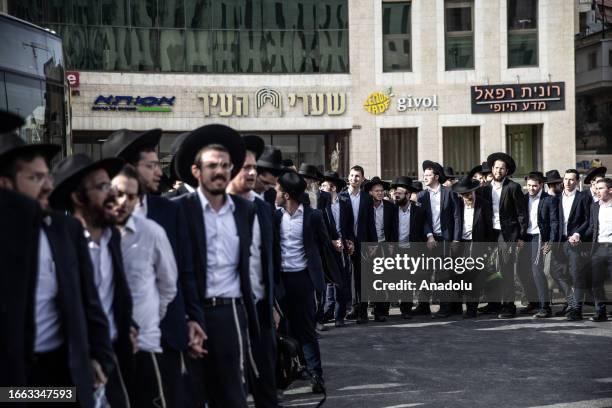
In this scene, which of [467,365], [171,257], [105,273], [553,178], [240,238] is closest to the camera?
[105,273]

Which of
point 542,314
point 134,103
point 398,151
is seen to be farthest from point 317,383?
point 398,151

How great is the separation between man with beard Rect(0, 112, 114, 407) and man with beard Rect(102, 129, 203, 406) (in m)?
0.93

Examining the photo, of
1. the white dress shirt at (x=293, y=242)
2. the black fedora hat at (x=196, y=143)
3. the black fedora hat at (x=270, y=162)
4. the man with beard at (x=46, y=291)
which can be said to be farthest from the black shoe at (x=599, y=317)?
the man with beard at (x=46, y=291)

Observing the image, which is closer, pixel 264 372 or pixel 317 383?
pixel 264 372

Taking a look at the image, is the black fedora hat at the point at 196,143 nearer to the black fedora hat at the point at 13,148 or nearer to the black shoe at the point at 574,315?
the black fedora hat at the point at 13,148

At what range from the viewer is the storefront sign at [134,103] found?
34.2m

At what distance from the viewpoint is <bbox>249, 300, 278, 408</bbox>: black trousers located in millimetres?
6840

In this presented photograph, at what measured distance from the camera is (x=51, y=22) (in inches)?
1332

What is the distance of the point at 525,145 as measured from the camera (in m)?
36.1

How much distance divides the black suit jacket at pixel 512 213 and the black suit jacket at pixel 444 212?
0.77m

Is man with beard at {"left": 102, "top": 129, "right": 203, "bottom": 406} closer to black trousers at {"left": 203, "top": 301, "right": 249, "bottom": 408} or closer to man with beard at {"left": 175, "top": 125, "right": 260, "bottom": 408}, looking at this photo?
man with beard at {"left": 175, "top": 125, "right": 260, "bottom": 408}

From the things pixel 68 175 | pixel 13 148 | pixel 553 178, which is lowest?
pixel 553 178

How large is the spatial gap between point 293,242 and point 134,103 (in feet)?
85.0

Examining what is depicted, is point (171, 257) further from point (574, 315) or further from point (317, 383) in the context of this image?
point (574, 315)
